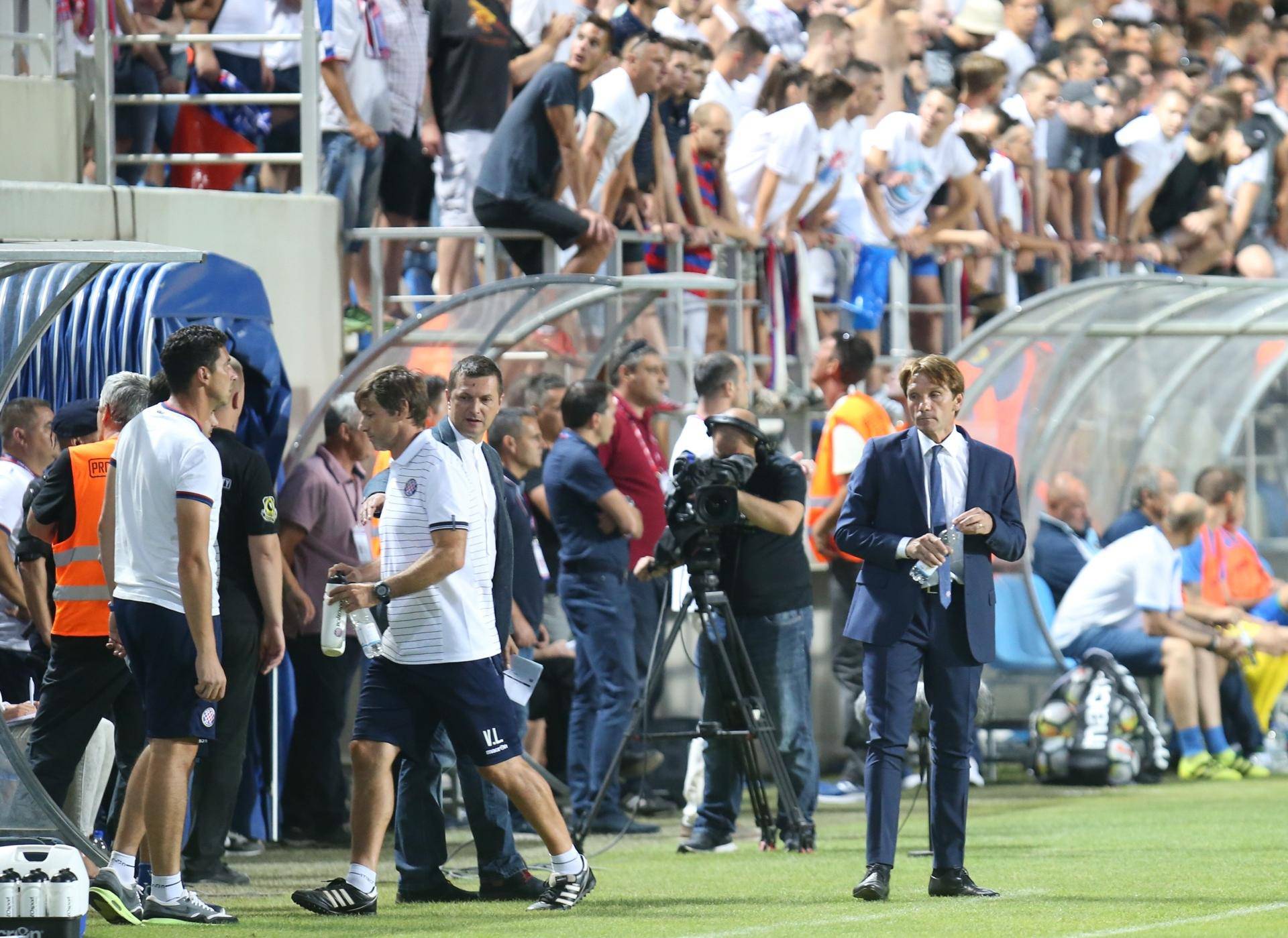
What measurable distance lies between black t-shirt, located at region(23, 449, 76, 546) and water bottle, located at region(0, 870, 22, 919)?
214cm

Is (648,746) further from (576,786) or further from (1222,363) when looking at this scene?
(1222,363)

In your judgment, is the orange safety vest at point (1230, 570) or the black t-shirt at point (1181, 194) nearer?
the orange safety vest at point (1230, 570)

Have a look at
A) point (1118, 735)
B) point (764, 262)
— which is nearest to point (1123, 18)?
point (764, 262)

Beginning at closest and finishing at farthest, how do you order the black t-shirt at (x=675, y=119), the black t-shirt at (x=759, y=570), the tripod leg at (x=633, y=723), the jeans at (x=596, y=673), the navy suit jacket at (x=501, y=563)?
Result: the navy suit jacket at (x=501, y=563)
the tripod leg at (x=633, y=723)
the black t-shirt at (x=759, y=570)
the jeans at (x=596, y=673)
the black t-shirt at (x=675, y=119)

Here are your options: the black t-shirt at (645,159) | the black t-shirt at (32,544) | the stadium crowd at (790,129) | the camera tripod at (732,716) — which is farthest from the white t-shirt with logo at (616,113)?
the black t-shirt at (32,544)

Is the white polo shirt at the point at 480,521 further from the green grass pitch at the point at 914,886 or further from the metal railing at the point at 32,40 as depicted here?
the metal railing at the point at 32,40

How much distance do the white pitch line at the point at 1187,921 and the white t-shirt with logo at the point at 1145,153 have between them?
11.6m

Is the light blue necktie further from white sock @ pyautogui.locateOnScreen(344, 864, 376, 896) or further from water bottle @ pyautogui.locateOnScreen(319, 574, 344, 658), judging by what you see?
white sock @ pyautogui.locateOnScreen(344, 864, 376, 896)

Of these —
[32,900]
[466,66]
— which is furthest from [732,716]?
[466,66]

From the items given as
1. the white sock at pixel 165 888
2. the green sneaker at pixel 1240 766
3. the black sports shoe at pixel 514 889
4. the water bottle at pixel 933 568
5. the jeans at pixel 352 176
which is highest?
the jeans at pixel 352 176

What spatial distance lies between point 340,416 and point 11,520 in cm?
182

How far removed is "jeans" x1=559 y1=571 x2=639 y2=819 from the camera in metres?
11.3

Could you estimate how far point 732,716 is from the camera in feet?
35.2

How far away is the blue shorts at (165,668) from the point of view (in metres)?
8.09
